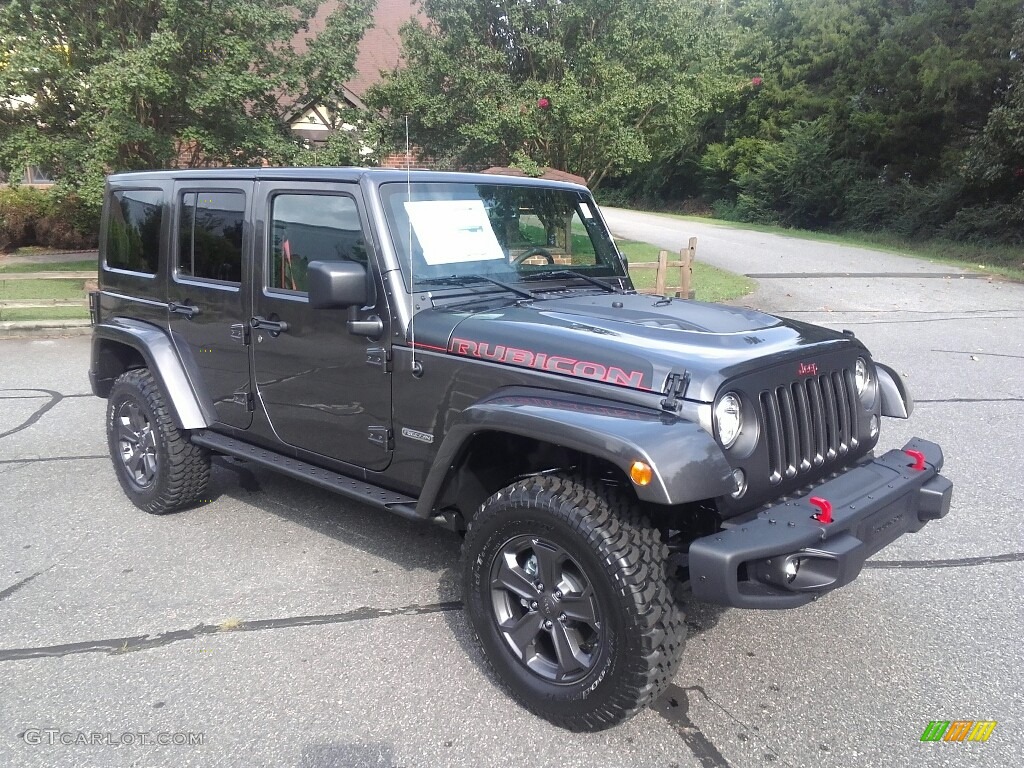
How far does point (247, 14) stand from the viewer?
41.0ft

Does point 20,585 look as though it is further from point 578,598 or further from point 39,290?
point 39,290

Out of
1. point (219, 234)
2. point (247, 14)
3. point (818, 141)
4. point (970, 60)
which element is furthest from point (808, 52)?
point (219, 234)

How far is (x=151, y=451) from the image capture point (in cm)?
486

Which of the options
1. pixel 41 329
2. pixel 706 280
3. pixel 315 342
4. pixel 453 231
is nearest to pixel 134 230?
pixel 315 342

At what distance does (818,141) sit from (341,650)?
3282 cm

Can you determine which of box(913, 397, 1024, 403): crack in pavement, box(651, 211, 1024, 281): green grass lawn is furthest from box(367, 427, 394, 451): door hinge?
box(651, 211, 1024, 281): green grass lawn

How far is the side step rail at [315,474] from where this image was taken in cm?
353

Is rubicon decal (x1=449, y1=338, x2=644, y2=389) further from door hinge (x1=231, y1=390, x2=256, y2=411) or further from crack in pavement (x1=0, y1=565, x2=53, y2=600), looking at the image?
crack in pavement (x1=0, y1=565, x2=53, y2=600)

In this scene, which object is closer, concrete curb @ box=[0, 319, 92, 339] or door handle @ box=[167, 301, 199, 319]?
door handle @ box=[167, 301, 199, 319]

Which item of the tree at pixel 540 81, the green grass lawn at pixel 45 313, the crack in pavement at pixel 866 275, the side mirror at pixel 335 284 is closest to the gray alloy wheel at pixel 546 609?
the side mirror at pixel 335 284

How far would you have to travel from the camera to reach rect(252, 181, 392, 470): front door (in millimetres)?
3625

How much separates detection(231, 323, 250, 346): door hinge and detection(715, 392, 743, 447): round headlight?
247cm

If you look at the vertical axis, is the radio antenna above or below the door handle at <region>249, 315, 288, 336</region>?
above

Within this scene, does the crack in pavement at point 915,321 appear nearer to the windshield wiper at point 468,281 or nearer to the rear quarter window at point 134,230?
the windshield wiper at point 468,281
